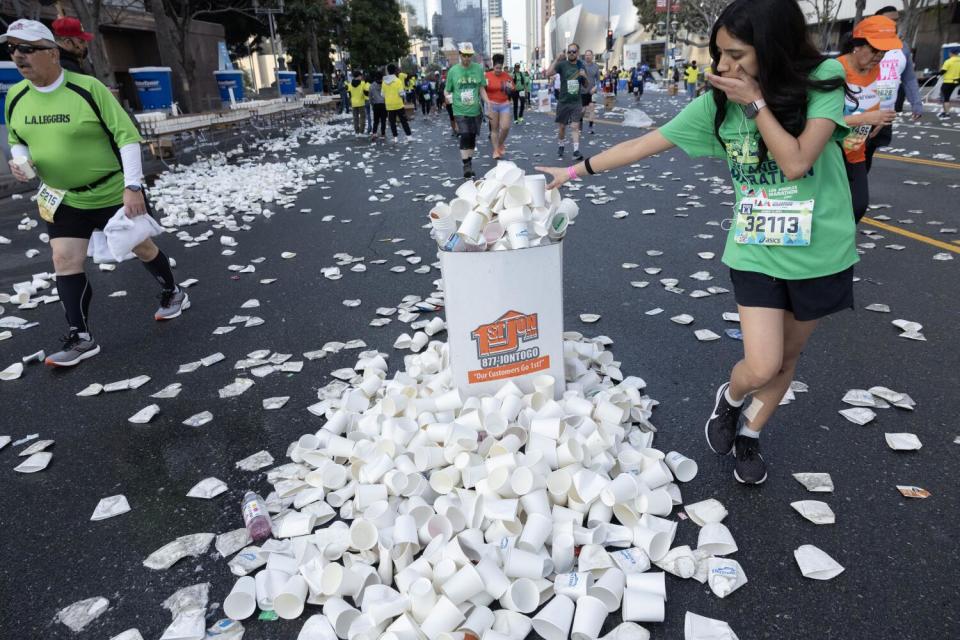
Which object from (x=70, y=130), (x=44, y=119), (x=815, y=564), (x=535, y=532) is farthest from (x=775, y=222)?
(x=44, y=119)

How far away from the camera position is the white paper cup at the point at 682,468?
2.69 m

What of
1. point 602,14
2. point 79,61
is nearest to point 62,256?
point 79,61

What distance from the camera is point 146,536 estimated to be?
2555mm

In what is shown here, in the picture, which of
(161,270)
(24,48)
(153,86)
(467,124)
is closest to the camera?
(24,48)

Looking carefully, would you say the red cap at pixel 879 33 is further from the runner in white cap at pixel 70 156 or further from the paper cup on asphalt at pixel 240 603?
the runner in white cap at pixel 70 156

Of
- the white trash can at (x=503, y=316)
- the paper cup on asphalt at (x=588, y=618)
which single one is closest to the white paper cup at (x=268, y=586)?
the paper cup on asphalt at (x=588, y=618)

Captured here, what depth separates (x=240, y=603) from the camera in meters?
2.14

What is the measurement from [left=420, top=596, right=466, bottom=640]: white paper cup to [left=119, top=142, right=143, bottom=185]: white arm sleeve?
351cm

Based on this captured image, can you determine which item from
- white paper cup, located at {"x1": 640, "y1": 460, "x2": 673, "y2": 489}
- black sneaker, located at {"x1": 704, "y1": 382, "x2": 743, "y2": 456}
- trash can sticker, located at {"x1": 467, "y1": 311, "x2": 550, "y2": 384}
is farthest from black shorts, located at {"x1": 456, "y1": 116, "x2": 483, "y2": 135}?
white paper cup, located at {"x1": 640, "y1": 460, "x2": 673, "y2": 489}

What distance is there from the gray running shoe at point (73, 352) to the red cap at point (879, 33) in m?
5.75

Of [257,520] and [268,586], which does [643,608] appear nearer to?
[268,586]

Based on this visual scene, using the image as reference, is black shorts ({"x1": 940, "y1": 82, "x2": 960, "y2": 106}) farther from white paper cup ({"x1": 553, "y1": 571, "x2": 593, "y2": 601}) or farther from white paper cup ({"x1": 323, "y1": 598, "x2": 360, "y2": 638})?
white paper cup ({"x1": 323, "y1": 598, "x2": 360, "y2": 638})

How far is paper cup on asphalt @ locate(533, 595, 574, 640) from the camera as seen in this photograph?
1.97 meters

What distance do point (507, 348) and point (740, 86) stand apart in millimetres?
1480
